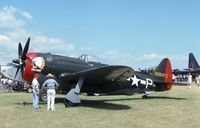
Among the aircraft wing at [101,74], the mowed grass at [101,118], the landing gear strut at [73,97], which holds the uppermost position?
the aircraft wing at [101,74]

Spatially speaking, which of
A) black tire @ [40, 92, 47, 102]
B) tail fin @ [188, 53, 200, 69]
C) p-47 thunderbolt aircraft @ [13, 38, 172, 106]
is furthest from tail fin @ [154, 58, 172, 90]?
tail fin @ [188, 53, 200, 69]

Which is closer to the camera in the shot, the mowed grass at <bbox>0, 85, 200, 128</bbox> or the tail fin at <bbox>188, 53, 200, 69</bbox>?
the mowed grass at <bbox>0, 85, 200, 128</bbox>

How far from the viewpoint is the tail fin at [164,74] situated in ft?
73.6

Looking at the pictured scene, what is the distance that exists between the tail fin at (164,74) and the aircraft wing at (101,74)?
556 cm

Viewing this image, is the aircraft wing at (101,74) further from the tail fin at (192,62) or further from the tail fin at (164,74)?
the tail fin at (192,62)

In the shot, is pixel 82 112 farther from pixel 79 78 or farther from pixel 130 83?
pixel 130 83

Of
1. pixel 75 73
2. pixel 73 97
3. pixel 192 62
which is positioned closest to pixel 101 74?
pixel 75 73

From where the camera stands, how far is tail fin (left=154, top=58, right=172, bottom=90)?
22.4 m

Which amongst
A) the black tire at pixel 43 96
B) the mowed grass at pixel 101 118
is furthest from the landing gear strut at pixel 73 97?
the black tire at pixel 43 96

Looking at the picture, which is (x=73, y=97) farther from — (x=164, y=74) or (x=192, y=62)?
(x=192, y=62)

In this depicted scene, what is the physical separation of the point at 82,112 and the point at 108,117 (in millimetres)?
1694

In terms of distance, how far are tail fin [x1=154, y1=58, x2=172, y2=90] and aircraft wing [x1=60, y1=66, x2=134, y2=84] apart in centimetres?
556

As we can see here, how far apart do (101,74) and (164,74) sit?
7480mm

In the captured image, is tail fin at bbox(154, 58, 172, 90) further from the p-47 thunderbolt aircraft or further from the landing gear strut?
the landing gear strut
